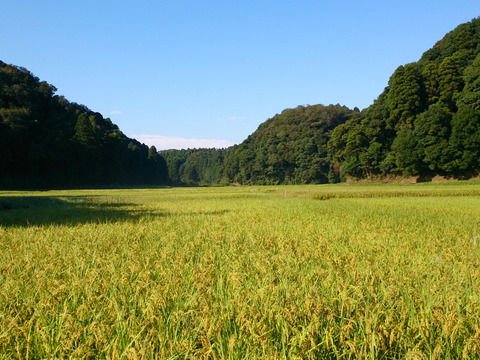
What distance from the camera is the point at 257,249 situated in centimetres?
426

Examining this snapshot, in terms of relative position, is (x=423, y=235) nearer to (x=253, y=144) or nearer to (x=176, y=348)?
(x=176, y=348)

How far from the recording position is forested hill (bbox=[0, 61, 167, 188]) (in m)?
36.8

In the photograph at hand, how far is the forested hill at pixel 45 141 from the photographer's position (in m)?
36.8

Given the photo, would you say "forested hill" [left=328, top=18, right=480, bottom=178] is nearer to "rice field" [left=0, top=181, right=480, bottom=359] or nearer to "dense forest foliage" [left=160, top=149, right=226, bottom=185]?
"rice field" [left=0, top=181, right=480, bottom=359]

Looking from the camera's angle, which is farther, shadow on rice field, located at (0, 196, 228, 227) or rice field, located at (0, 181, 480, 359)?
shadow on rice field, located at (0, 196, 228, 227)

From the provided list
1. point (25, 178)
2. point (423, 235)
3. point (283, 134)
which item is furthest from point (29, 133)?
point (283, 134)

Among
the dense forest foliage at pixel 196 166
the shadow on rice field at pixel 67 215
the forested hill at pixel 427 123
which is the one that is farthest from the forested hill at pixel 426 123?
the dense forest foliage at pixel 196 166

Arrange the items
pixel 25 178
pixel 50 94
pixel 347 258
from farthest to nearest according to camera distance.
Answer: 1. pixel 50 94
2. pixel 25 178
3. pixel 347 258

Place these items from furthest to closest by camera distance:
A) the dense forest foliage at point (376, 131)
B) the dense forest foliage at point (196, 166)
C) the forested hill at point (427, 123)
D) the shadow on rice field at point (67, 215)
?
the dense forest foliage at point (196, 166), the dense forest foliage at point (376, 131), the forested hill at point (427, 123), the shadow on rice field at point (67, 215)

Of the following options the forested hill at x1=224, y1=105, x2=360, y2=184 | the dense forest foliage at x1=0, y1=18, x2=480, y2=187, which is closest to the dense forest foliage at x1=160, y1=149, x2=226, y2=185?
the forested hill at x1=224, y1=105, x2=360, y2=184

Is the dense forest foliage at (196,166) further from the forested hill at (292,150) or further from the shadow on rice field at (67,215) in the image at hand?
the shadow on rice field at (67,215)

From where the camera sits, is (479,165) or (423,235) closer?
(423,235)

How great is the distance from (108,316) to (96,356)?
421 millimetres

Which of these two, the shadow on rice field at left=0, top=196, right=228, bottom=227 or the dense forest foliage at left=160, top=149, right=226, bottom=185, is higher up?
the dense forest foliage at left=160, top=149, right=226, bottom=185
